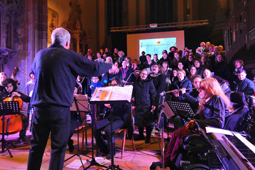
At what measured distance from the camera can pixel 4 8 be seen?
723cm

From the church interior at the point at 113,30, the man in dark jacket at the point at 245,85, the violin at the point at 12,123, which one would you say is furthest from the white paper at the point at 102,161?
the man in dark jacket at the point at 245,85

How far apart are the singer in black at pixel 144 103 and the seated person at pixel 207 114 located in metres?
1.64

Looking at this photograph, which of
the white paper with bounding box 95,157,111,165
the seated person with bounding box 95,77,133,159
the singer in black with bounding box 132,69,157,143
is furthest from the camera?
the singer in black with bounding box 132,69,157,143

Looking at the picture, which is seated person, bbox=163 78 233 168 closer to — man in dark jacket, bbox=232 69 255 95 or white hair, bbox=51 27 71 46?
white hair, bbox=51 27 71 46

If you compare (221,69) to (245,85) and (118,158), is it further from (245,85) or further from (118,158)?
(118,158)

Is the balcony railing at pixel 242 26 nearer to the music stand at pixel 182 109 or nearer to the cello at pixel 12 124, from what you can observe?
the music stand at pixel 182 109

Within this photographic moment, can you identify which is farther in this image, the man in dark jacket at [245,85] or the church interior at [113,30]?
the man in dark jacket at [245,85]

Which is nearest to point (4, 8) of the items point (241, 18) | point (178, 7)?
point (241, 18)

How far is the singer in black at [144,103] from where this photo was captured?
462 cm

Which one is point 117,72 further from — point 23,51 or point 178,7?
point 178,7

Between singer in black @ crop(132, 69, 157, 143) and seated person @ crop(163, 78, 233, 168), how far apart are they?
1642mm

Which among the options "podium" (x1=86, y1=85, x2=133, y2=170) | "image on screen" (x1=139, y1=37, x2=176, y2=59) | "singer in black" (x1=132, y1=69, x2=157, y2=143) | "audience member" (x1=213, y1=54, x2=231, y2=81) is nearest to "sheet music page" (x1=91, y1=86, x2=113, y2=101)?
"podium" (x1=86, y1=85, x2=133, y2=170)

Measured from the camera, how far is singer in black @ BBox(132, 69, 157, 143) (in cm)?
462

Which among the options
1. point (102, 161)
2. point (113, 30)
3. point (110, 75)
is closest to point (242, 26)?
point (110, 75)
